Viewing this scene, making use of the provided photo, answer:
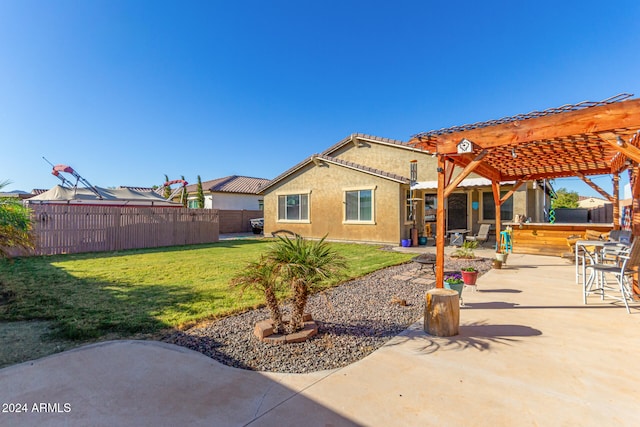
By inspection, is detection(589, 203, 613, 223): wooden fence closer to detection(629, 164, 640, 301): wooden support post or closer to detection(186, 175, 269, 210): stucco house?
detection(629, 164, 640, 301): wooden support post

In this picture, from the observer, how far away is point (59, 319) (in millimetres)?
4836

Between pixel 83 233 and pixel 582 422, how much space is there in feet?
53.7

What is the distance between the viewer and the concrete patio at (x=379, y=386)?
2.48 metres

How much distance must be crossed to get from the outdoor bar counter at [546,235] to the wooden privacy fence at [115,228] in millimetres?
15219

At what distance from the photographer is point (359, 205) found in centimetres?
1581

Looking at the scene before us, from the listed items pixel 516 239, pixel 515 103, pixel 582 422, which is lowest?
pixel 582 422

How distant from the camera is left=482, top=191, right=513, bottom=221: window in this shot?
50.3ft

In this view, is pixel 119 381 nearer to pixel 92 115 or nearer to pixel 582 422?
pixel 582 422

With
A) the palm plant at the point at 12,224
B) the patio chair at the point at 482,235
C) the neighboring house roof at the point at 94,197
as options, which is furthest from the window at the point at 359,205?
the neighboring house roof at the point at 94,197

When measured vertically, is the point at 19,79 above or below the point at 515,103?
below

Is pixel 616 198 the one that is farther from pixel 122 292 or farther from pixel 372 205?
pixel 122 292

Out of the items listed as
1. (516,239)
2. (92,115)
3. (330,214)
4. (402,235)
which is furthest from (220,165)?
(516,239)

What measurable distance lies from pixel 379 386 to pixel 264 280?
1.84 metres

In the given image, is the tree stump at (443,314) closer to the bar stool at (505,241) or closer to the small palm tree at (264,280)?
the small palm tree at (264,280)
